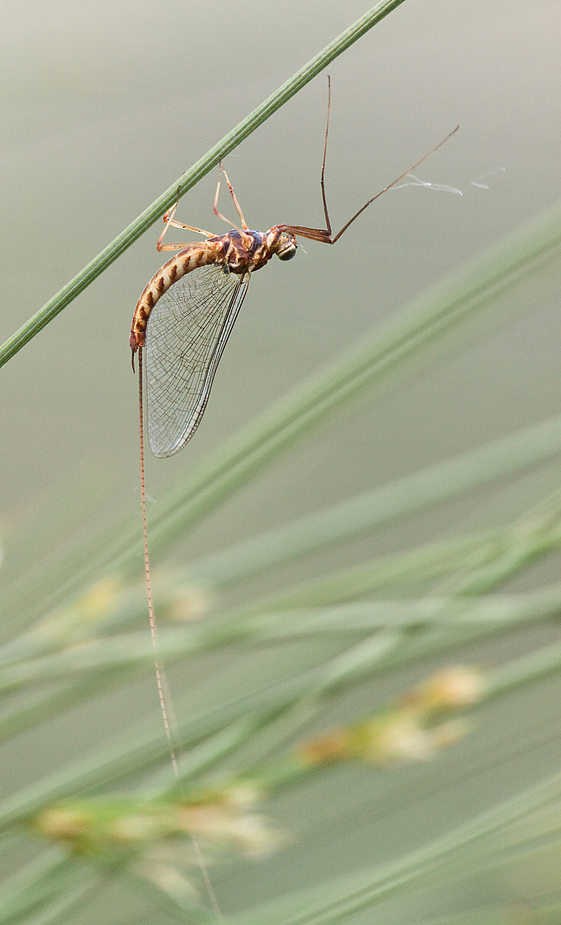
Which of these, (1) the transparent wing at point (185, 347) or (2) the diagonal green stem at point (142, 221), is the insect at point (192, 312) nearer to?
(1) the transparent wing at point (185, 347)

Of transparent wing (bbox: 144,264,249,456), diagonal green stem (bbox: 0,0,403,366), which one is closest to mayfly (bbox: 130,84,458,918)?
transparent wing (bbox: 144,264,249,456)

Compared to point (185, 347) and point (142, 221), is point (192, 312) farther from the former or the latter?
point (142, 221)

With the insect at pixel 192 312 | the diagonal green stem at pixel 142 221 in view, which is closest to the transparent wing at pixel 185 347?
the insect at pixel 192 312

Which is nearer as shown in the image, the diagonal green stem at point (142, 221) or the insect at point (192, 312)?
the diagonal green stem at point (142, 221)

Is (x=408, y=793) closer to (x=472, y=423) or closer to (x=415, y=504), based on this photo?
(x=415, y=504)

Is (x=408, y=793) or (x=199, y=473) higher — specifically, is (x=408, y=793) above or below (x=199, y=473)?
below

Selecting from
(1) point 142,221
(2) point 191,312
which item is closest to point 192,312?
(2) point 191,312

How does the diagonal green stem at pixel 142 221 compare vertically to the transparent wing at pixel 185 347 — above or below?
below

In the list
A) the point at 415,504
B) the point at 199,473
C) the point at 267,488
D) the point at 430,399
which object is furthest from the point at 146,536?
the point at 430,399
